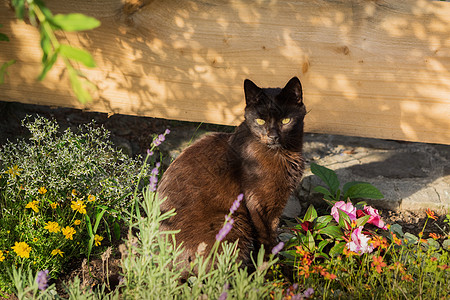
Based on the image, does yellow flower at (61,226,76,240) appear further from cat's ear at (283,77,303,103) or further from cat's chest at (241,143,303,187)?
cat's ear at (283,77,303,103)

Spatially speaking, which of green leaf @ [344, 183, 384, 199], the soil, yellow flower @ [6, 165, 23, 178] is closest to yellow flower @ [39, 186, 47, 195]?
yellow flower @ [6, 165, 23, 178]

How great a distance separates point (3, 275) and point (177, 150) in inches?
76.7

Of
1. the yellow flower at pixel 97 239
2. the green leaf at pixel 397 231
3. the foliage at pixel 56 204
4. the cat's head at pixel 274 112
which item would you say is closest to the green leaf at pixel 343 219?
the green leaf at pixel 397 231

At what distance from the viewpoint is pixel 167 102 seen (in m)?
3.60

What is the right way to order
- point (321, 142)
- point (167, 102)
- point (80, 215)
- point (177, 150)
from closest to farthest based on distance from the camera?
1. point (80, 215)
2. point (167, 102)
3. point (177, 150)
4. point (321, 142)

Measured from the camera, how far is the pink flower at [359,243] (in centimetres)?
268

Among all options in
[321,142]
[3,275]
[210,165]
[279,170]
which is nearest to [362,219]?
[279,170]

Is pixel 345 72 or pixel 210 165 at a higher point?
pixel 345 72

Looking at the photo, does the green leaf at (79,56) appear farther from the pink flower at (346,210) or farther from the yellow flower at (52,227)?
the pink flower at (346,210)

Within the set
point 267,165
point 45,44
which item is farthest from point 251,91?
point 45,44

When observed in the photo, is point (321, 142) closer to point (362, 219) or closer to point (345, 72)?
point (345, 72)

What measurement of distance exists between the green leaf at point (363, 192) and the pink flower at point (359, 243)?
579 millimetres

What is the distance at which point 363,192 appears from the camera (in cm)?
327

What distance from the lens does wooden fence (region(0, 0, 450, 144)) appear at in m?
3.18
